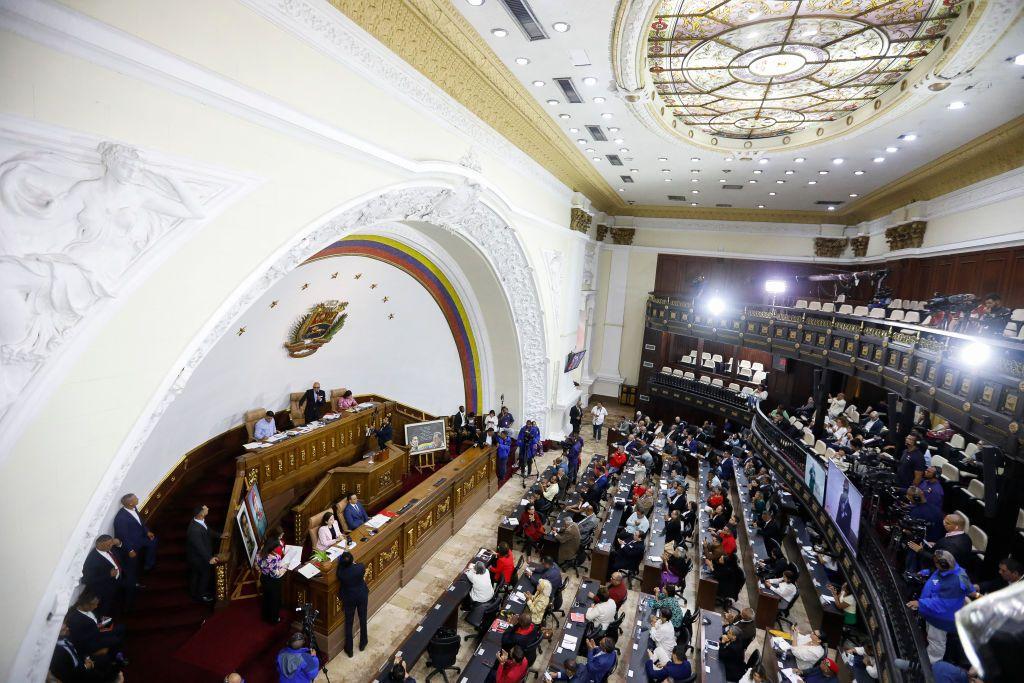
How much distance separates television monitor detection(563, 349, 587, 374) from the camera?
14.2 metres

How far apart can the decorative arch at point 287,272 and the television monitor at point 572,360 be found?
278cm

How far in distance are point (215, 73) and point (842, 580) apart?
10.0 metres

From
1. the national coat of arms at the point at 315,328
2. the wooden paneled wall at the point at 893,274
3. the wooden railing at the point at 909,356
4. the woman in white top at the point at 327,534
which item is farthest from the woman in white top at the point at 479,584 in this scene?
the wooden paneled wall at the point at 893,274

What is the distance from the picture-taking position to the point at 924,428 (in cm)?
993

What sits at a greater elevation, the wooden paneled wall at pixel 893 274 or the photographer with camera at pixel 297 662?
the wooden paneled wall at pixel 893 274

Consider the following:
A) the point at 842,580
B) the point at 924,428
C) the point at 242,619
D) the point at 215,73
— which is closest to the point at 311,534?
the point at 242,619

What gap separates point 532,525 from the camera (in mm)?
8523

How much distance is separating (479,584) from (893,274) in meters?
13.1

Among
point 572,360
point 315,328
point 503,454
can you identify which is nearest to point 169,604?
point 315,328

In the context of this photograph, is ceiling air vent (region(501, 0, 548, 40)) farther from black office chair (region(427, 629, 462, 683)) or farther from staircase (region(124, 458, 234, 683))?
staircase (region(124, 458, 234, 683))

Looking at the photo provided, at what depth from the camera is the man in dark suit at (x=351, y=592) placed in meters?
5.90

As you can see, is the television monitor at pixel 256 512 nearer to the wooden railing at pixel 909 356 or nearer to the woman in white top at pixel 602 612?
the woman in white top at pixel 602 612

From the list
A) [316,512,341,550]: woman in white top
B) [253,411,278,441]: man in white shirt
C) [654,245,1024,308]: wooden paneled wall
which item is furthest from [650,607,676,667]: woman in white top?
[654,245,1024,308]: wooden paneled wall

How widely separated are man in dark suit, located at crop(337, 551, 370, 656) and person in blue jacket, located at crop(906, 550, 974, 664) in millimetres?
5943
